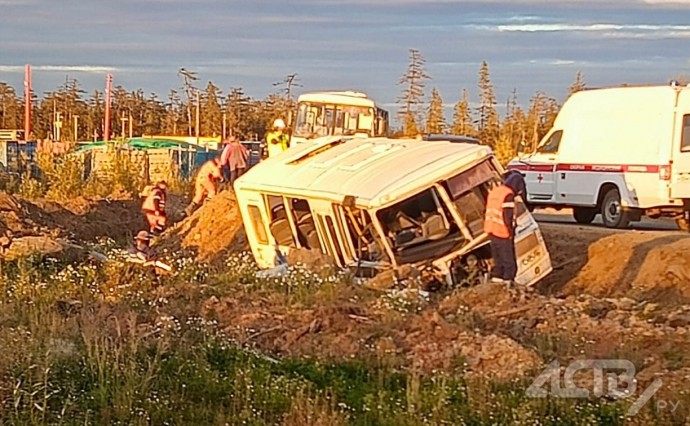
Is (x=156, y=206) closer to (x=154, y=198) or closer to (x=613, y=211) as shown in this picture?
(x=154, y=198)

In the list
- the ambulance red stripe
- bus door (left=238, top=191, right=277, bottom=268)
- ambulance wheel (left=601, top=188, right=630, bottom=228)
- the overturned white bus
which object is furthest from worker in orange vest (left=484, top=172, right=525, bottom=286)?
ambulance wheel (left=601, top=188, right=630, bottom=228)

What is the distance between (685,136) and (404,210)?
7.21 metres

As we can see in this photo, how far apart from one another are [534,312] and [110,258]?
7118mm

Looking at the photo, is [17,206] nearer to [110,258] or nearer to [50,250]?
[50,250]

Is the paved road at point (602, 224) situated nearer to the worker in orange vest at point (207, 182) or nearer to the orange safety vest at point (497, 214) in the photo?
the worker in orange vest at point (207, 182)

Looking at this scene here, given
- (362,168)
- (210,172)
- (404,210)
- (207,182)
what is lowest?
(207,182)

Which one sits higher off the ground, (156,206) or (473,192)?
(473,192)

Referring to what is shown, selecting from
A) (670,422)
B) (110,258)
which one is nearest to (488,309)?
(670,422)

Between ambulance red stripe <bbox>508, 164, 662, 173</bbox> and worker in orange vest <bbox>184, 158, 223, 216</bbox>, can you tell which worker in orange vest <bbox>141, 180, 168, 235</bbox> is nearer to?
worker in orange vest <bbox>184, 158, 223, 216</bbox>

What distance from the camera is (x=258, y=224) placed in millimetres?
16047

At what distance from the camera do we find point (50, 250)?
17.1 meters

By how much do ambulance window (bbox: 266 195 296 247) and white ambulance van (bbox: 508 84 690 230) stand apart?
25.2 ft

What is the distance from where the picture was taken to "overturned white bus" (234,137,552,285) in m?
13.6

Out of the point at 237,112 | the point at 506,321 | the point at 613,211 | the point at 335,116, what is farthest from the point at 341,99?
the point at 237,112
